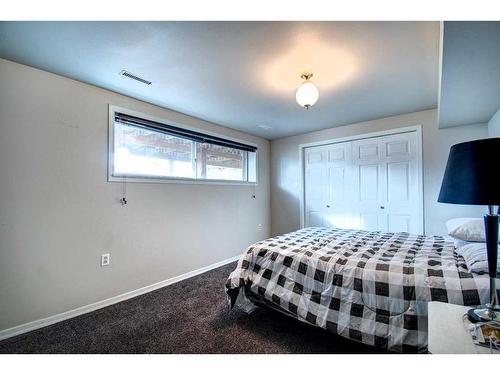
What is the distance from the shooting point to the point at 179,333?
1.72m

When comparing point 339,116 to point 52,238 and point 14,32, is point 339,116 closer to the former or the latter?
point 14,32

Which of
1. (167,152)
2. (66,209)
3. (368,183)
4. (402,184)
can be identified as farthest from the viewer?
(368,183)

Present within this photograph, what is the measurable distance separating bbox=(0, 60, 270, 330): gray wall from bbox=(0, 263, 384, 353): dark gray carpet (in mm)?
273

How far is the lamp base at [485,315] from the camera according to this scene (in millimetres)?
916

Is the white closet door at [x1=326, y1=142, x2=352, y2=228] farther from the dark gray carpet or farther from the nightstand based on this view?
the nightstand

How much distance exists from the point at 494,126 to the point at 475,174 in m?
2.35

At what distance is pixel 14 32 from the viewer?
1.45m

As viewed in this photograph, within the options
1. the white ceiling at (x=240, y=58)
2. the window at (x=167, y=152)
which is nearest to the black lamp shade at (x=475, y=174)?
the white ceiling at (x=240, y=58)

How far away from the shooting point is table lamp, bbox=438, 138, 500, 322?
85 centimetres

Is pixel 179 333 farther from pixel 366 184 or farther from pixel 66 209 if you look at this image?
pixel 366 184

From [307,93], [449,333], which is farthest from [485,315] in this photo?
[307,93]
